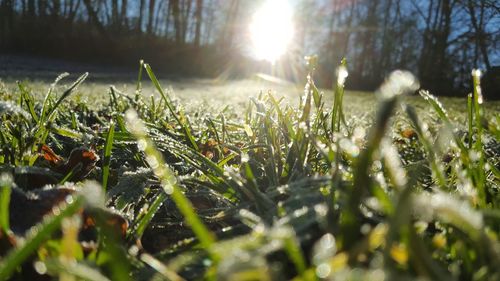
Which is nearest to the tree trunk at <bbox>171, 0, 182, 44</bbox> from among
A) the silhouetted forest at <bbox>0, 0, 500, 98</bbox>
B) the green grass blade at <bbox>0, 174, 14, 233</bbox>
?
the silhouetted forest at <bbox>0, 0, 500, 98</bbox>

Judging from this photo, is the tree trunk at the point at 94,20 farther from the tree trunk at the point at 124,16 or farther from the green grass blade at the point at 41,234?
the green grass blade at the point at 41,234

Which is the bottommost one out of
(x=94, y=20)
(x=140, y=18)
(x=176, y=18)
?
(x=94, y=20)

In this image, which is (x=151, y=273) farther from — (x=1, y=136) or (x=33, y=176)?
(x=1, y=136)

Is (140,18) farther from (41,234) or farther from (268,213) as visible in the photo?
(41,234)

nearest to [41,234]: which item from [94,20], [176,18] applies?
[94,20]

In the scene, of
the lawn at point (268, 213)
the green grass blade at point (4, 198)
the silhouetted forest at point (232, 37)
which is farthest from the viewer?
the silhouetted forest at point (232, 37)

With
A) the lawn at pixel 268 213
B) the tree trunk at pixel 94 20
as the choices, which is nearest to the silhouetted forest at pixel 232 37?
the tree trunk at pixel 94 20

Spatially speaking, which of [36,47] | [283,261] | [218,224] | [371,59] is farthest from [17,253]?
[371,59]

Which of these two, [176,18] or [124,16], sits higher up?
Result: [176,18]
